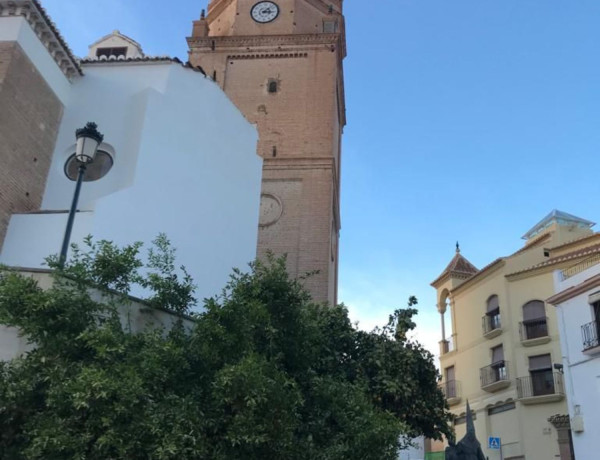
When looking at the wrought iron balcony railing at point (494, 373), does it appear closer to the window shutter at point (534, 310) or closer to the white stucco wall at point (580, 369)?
the window shutter at point (534, 310)

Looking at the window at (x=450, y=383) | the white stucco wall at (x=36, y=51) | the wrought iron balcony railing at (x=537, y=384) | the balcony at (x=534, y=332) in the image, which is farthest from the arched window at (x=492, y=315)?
the white stucco wall at (x=36, y=51)

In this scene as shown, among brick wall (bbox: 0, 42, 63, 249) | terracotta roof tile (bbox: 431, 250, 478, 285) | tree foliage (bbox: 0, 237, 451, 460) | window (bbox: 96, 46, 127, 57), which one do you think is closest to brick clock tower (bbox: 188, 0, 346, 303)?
terracotta roof tile (bbox: 431, 250, 478, 285)

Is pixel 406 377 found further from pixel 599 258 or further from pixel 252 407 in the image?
pixel 599 258

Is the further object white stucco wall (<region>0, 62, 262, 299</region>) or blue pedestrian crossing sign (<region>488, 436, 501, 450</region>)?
blue pedestrian crossing sign (<region>488, 436, 501, 450</region>)

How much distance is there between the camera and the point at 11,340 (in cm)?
851

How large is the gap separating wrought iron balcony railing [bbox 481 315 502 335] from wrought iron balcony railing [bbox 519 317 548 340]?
1448 mm

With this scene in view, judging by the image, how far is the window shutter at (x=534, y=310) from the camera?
24484mm

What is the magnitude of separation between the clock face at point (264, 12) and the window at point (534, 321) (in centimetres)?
1674

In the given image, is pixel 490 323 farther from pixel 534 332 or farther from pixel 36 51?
pixel 36 51

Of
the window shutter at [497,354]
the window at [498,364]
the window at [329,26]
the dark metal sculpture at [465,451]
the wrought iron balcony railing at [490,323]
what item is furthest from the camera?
the window at [329,26]

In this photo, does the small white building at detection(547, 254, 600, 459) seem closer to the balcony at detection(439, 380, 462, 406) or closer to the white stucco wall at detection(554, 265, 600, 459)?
the white stucco wall at detection(554, 265, 600, 459)

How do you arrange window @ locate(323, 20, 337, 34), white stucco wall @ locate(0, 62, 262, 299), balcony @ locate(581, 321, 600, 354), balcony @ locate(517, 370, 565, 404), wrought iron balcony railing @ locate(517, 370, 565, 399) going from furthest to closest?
1. window @ locate(323, 20, 337, 34)
2. wrought iron balcony railing @ locate(517, 370, 565, 399)
3. balcony @ locate(517, 370, 565, 404)
4. balcony @ locate(581, 321, 600, 354)
5. white stucco wall @ locate(0, 62, 262, 299)

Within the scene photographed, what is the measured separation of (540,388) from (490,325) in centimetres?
366

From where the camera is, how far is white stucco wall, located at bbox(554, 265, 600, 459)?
18.1 m
